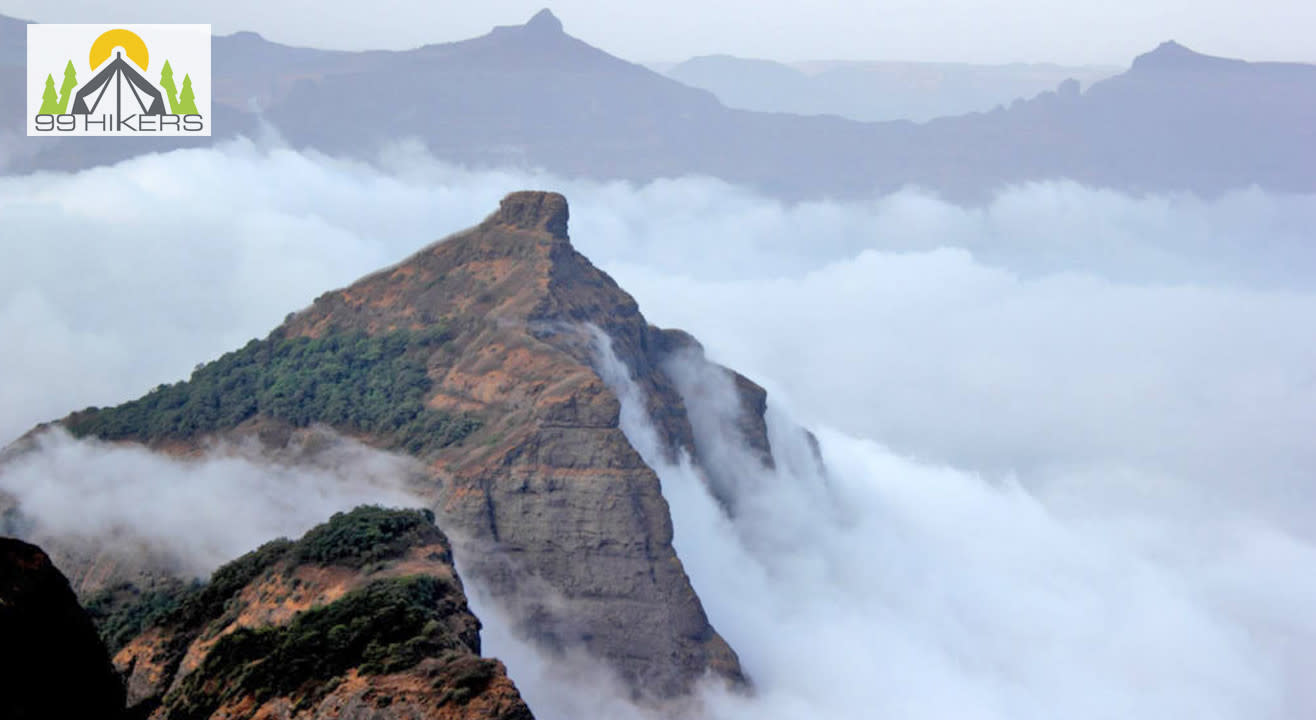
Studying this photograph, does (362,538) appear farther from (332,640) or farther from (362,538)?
(332,640)

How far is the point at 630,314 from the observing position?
10938cm

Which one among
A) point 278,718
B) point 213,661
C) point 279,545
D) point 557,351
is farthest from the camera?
point 557,351

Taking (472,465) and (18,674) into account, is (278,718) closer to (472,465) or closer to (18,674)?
(18,674)

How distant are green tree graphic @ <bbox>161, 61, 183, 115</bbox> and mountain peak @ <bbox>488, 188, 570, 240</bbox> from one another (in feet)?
94.0

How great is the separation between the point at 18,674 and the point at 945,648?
8538 cm

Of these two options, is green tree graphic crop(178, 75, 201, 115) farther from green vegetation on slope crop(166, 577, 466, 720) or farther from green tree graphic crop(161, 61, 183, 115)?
green vegetation on slope crop(166, 577, 466, 720)

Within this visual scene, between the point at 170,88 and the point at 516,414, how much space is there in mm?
50652

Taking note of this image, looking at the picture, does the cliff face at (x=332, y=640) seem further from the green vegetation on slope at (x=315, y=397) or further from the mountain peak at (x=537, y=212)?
the mountain peak at (x=537, y=212)

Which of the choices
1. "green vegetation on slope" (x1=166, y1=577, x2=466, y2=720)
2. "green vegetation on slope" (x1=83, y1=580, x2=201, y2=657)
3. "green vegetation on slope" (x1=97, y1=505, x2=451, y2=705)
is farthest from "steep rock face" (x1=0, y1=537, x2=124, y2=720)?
"green vegetation on slope" (x1=83, y1=580, x2=201, y2=657)

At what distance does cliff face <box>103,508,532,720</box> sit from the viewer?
42156 millimetres

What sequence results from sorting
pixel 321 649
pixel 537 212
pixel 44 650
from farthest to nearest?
pixel 537 212, pixel 321 649, pixel 44 650

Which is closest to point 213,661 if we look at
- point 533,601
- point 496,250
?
point 533,601

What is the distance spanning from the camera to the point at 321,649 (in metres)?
49.0

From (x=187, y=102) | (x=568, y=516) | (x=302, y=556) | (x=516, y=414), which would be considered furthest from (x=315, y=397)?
(x=187, y=102)
